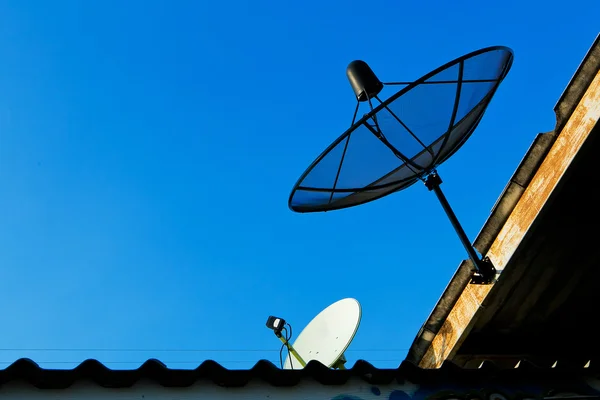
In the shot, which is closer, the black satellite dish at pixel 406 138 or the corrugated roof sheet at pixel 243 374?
the corrugated roof sheet at pixel 243 374

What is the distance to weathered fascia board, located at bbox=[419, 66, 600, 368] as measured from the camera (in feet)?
17.5

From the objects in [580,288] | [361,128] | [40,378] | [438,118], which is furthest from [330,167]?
[40,378]

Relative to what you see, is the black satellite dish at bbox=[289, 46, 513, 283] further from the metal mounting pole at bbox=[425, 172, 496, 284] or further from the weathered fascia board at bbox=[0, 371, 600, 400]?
the weathered fascia board at bbox=[0, 371, 600, 400]

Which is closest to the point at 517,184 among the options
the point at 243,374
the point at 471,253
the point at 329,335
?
the point at 471,253

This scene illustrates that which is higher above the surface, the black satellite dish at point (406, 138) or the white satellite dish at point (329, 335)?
the black satellite dish at point (406, 138)

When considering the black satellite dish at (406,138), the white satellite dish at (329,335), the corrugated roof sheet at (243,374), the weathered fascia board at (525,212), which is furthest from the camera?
the white satellite dish at (329,335)

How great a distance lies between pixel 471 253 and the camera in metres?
5.77

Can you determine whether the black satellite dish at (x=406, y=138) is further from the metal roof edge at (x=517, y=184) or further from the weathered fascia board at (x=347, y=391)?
the weathered fascia board at (x=347, y=391)

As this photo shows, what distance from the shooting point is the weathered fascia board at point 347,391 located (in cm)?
378

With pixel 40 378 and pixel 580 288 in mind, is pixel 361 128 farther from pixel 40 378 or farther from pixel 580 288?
pixel 40 378

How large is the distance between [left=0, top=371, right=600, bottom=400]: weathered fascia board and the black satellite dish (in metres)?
1.29

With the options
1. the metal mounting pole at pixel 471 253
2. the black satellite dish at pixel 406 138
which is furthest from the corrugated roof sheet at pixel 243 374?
the black satellite dish at pixel 406 138

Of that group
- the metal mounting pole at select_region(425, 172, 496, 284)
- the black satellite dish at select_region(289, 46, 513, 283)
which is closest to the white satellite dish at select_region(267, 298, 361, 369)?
the black satellite dish at select_region(289, 46, 513, 283)

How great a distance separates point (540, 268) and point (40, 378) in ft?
14.9
